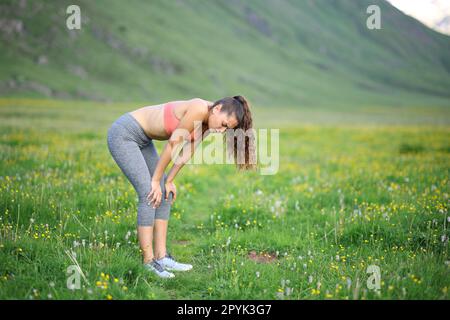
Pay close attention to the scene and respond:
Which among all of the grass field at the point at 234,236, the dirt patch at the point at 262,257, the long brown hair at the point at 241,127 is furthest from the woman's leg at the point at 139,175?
the dirt patch at the point at 262,257

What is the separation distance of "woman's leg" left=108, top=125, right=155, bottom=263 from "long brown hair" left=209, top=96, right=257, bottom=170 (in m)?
1.30

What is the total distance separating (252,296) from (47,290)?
2.44m

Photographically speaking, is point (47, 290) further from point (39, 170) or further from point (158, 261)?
point (39, 170)

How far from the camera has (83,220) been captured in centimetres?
729

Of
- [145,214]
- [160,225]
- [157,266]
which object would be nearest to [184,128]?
[145,214]

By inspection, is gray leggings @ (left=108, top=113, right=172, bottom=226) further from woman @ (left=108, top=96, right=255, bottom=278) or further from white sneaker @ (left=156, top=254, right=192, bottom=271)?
white sneaker @ (left=156, top=254, right=192, bottom=271)

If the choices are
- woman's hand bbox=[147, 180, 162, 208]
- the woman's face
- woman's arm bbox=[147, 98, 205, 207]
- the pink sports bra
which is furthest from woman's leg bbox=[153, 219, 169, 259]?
the woman's face

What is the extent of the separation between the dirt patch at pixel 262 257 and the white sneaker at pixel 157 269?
1389mm

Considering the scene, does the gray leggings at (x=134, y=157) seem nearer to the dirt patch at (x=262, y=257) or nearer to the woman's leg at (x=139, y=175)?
the woman's leg at (x=139, y=175)

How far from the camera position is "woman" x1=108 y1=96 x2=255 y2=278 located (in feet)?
18.3

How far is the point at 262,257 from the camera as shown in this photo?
6.45 meters

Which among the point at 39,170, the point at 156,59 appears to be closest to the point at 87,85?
the point at 156,59

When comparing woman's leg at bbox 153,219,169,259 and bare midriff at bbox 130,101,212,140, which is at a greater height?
bare midriff at bbox 130,101,212,140

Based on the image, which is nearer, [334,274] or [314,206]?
[334,274]
